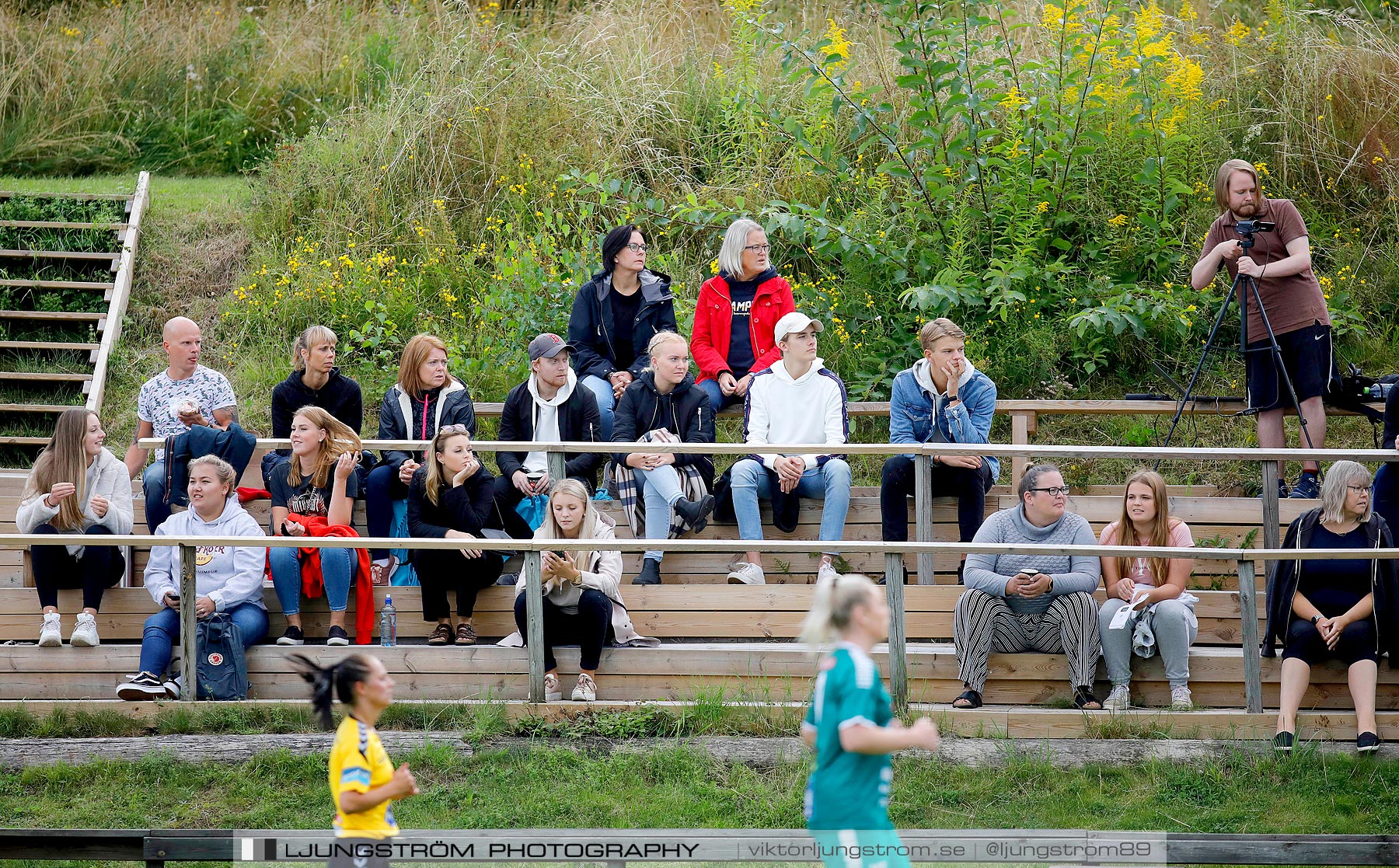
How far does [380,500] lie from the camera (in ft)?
25.7

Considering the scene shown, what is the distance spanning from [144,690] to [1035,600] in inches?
167

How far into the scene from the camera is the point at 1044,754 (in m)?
6.37

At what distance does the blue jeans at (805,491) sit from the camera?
7.77 m

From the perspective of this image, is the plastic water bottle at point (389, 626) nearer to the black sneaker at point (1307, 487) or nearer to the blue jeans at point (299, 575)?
the blue jeans at point (299, 575)

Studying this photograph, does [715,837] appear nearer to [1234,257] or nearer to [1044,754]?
[1044,754]

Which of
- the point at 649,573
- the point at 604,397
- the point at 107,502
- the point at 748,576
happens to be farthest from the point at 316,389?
the point at 748,576

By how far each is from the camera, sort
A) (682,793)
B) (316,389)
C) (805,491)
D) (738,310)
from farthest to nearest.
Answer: (738,310) → (316,389) → (805,491) → (682,793)

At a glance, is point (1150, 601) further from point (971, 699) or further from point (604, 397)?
point (604, 397)

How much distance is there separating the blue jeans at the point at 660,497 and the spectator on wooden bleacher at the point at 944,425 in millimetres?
1149

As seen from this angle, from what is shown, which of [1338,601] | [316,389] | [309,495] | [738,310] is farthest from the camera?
[738,310]

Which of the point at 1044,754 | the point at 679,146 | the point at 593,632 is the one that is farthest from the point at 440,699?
the point at 679,146

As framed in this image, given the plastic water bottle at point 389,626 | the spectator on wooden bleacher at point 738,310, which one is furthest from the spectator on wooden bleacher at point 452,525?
the spectator on wooden bleacher at point 738,310

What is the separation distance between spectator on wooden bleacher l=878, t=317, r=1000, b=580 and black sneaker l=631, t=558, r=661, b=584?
1.26 metres

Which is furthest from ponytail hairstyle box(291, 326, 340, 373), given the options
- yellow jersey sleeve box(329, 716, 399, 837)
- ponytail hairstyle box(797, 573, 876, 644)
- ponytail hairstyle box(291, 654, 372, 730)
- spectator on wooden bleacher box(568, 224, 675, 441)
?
ponytail hairstyle box(797, 573, 876, 644)
